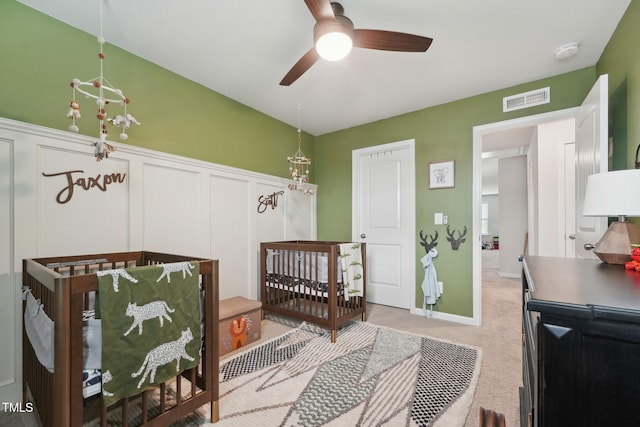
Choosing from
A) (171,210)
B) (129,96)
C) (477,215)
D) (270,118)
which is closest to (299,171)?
(270,118)

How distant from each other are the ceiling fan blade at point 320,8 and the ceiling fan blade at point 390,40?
21 cm

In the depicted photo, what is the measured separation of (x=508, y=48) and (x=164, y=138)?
2847 mm

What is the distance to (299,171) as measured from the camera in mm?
3689

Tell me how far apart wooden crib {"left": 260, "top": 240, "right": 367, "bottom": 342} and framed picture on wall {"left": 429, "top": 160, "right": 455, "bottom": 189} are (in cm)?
114

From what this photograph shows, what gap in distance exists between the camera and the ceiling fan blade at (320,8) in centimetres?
129

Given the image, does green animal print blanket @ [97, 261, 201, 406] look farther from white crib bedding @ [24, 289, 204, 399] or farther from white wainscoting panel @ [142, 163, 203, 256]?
white wainscoting panel @ [142, 163, 203, 256]

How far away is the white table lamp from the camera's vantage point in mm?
1065

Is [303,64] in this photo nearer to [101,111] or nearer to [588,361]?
[101,111]

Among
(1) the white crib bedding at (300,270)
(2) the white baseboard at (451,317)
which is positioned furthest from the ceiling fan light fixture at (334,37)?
(2) the white baseboard at (451,317)

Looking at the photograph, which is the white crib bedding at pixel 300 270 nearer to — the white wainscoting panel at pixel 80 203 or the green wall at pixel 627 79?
the white wainscoting panel at pixel 80 203

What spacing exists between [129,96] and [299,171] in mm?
2006

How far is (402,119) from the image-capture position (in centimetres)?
334

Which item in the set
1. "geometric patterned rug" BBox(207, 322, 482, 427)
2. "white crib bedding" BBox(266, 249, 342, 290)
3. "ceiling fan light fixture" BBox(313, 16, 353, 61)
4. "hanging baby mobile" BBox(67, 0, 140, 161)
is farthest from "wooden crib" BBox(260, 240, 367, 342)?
"hanging baby mobile" BBox(67, 0, 140, 161)

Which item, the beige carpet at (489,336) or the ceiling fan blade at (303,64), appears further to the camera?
the ceiling fan blade at (303,64)
